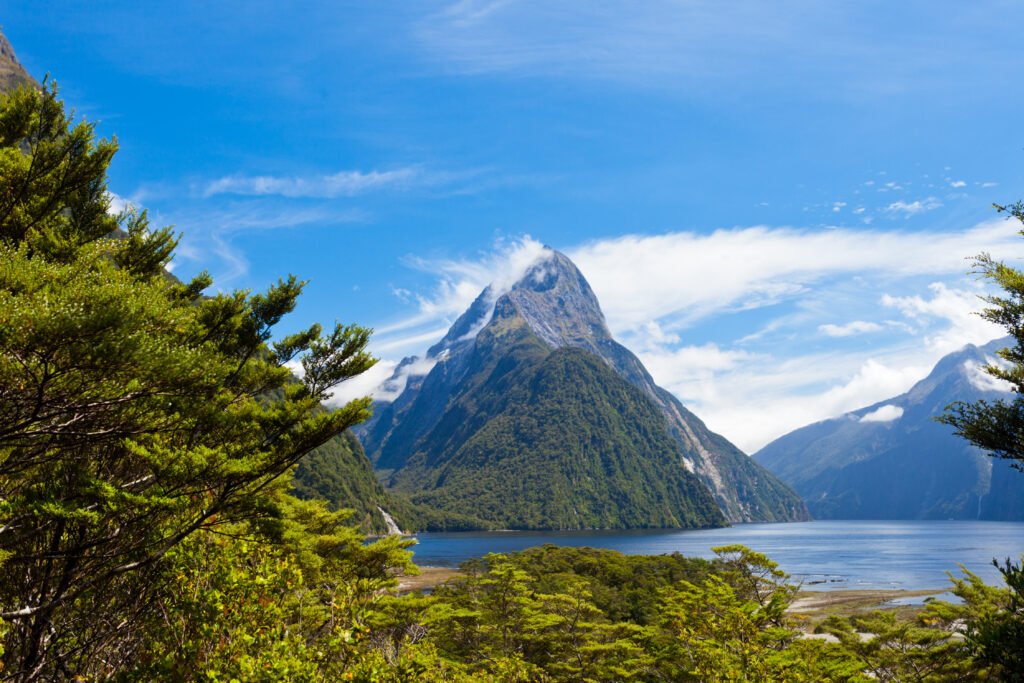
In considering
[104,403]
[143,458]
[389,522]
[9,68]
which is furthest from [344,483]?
[104,403]

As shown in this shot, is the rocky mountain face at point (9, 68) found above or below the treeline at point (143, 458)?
above

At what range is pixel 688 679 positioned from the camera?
1872 cm

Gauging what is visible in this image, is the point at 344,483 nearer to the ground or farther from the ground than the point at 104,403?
nearer to the ground

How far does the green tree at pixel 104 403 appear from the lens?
225 inches

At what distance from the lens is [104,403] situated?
6.41m

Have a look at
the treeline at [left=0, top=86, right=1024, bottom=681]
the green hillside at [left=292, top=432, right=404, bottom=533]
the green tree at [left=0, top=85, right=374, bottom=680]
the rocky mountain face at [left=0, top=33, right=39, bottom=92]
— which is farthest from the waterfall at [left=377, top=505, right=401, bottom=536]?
the green tree at [left=0, top=85, right=374, bottom=680]

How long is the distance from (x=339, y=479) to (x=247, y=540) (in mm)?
156560

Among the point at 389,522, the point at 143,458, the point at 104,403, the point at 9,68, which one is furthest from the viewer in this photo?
the point at 389,522

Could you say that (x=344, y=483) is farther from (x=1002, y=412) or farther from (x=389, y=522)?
(x=1002, y=412)

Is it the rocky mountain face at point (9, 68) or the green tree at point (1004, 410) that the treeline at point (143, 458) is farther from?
the rocky mountain face at point (9, 68)

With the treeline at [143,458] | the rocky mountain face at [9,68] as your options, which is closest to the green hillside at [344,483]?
the rocky mountain face at [9,68]

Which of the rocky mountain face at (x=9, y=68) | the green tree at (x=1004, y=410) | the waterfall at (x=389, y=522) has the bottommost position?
the waterfall at (x=389, y=522)

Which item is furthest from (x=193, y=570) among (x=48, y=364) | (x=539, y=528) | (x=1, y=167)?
(x=539, y=528)

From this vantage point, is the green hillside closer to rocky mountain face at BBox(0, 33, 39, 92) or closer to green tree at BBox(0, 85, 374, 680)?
rocky mountain face at BBox(0, 33, 39, 92)
